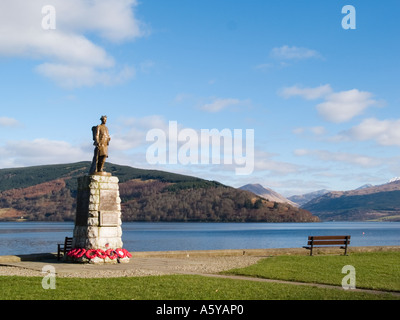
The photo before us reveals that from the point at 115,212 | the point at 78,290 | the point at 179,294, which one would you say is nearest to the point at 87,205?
the point at 115,212

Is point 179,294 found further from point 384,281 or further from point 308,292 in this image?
point 384,281

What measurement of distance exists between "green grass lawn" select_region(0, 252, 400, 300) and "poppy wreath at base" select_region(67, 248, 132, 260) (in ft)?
17.5

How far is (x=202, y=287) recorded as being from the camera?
13.1 metres

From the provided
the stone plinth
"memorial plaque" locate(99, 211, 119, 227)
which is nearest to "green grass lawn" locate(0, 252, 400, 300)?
the stone plinth

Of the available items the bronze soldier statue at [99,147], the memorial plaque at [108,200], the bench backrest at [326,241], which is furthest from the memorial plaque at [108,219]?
the bench backrest at [326,241]

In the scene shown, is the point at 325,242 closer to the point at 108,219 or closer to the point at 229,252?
the point at 229,252

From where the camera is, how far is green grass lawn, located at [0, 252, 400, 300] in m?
11.8

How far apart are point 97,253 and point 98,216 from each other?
60.1 inches

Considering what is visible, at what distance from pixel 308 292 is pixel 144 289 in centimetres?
423

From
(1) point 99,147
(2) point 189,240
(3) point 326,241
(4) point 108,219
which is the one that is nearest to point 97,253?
(4) point 108,219

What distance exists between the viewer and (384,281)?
14977mm

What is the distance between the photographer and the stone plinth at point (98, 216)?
67.8ft

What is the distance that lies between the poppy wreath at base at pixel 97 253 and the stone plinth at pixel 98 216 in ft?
0.15

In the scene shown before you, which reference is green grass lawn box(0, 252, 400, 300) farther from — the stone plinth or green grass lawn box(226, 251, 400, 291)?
the stone plinth
